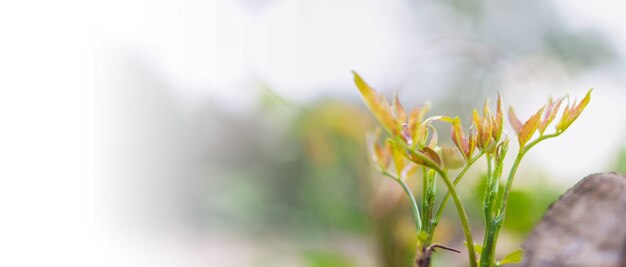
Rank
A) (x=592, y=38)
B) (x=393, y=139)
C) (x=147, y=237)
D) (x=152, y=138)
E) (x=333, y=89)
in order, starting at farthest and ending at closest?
1. (x=152, y=138)
2. (x=147, y=237)
3. (x=592, y=38)
4. (x=333, y=89)
5. (x=393, y=139)

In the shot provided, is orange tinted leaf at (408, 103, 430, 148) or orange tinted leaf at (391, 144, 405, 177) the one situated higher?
Result: orange tinted leaf at (408, 103, 430, 148)

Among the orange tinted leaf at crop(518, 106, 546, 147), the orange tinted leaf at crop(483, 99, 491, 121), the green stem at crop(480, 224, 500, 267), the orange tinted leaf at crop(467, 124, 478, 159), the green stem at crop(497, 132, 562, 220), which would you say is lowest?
the green stem at crop(480, 224, 500, 267)

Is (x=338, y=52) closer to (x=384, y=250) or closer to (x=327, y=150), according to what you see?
(x=327, y=150)

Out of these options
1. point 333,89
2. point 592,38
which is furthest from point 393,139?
point 592,38
